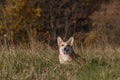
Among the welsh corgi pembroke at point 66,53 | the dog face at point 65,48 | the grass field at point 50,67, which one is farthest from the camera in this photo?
the dog face at point 65,48

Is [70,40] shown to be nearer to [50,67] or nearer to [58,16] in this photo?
[50,67]

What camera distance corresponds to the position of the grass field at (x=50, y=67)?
7691 millimetres

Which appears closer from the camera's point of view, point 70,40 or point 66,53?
point 66,53

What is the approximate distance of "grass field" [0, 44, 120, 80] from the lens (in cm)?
769

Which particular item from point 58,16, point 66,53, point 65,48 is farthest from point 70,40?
point 58,16

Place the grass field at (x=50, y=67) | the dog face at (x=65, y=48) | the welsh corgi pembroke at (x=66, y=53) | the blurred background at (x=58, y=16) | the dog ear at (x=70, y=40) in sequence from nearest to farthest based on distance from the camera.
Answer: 1. the grass field at (x=50, y=67)
2. the welsh corgi pembroke at (x=66, y=53)
3. the dog face at (x=65, y=48)
4. the dog ear at (x=70, y=40)
5. the blurred background at (x=58, y=16)

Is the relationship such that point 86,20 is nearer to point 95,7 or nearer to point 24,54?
point 95,7

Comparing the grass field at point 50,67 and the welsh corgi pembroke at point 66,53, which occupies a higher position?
the grass field at point 50,67

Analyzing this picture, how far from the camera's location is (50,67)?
8.23 metres

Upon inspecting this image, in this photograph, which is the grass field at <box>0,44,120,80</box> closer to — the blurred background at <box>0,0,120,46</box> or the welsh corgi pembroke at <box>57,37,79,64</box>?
the welsh corgi pembroke at <box>57,37,79,64</box>

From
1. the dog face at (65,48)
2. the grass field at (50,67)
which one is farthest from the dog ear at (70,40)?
the grass field at (50,67)

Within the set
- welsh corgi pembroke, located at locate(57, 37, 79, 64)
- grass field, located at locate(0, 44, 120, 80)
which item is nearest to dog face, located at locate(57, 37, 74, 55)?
welsh corgi pembroke, located at locate(57, 37, 79, 64)

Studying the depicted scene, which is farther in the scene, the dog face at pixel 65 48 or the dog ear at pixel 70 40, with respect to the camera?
the dog ear at pixel 70 40

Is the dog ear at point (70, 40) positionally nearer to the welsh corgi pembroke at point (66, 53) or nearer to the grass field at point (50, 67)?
the welsh corgi pembroke at point (66, 53)
